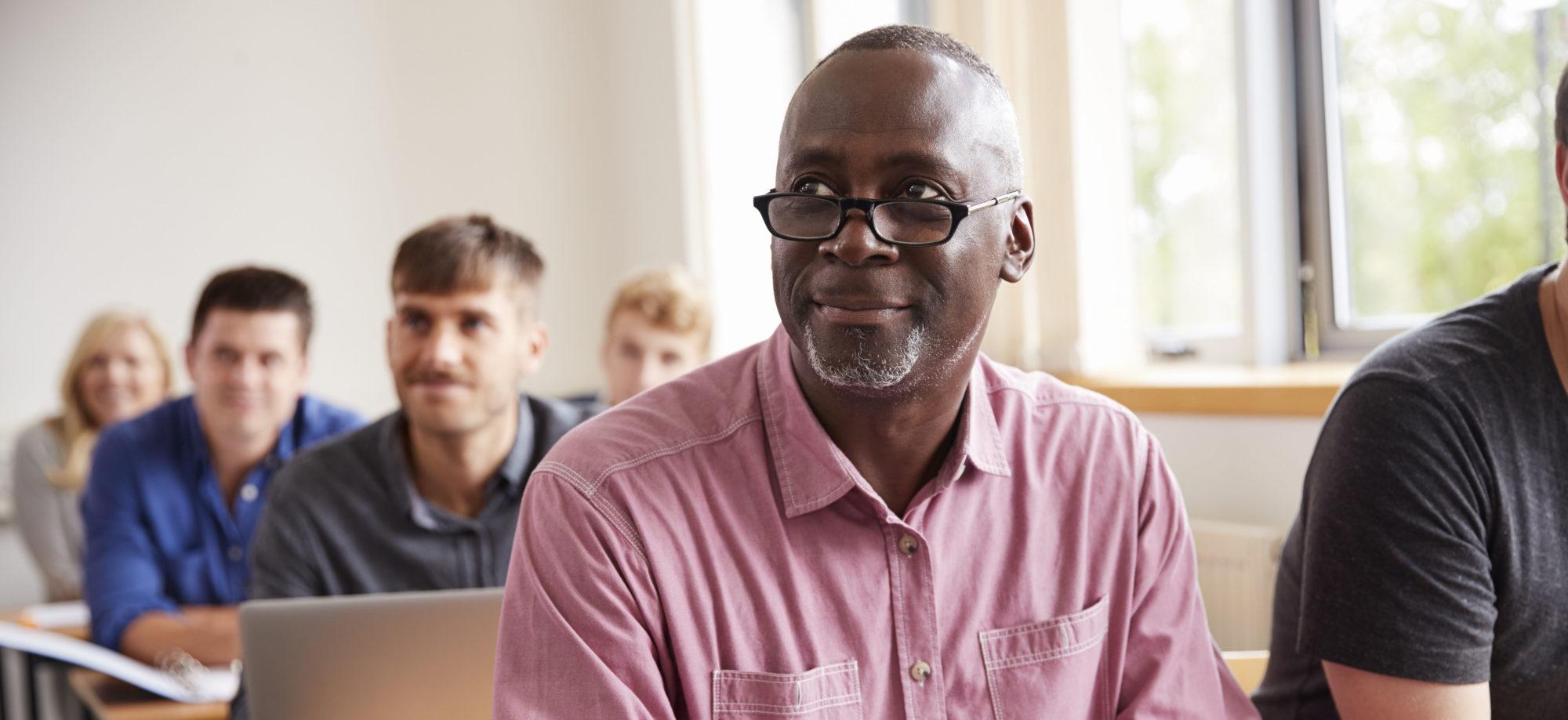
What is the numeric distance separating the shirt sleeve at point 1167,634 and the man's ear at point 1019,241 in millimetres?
242

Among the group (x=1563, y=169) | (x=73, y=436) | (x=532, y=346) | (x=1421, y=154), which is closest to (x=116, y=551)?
(x=532, y=346)

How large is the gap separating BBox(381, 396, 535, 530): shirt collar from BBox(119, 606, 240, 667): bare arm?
2.29 ft

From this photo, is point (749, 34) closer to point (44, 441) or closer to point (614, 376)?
point (614, 376)

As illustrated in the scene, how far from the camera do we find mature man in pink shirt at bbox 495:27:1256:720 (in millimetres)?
Result: 1170

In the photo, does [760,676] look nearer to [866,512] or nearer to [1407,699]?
[866,512]

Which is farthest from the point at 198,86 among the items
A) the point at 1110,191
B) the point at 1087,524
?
the point at 1087,524

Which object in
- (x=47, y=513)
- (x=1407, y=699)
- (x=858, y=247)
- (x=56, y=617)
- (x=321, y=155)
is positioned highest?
(x=321, y=155)

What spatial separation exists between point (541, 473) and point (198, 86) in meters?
4.58

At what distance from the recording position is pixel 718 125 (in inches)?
189

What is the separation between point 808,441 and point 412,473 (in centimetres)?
118

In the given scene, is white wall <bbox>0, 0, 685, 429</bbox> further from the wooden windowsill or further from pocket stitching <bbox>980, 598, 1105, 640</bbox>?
pocket stitching <bbox>980, 598, 1105, 640</bbox>

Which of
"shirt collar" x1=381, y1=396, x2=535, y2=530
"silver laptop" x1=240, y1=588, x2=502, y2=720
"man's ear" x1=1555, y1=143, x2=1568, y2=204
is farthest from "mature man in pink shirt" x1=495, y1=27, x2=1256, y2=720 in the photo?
"shirt collar" x1=381, y1=396, x2=535, y2=530

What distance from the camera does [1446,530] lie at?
1329 mm

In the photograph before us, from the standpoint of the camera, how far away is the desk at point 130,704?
2.17 m
